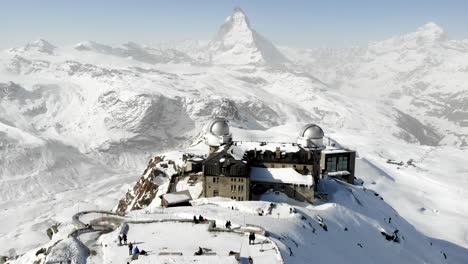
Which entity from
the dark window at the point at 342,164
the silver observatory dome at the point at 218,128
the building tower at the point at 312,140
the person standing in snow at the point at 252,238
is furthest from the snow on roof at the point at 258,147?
the person standing in snow at the point at 252,238

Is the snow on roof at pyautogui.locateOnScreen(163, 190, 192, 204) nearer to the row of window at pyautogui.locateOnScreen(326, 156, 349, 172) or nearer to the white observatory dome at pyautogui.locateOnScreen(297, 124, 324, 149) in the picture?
the white observatory dome at pyautogui.locateOnScreen(297, 124, 324, 149)

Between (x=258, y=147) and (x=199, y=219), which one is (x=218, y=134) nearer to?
(x=258, y=147)

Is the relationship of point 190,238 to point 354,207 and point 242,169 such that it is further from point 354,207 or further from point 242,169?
point 354,207

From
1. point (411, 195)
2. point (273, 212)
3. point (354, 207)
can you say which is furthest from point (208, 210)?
point (411, 195)

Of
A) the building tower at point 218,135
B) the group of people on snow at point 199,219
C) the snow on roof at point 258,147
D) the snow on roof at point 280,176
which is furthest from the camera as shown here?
the building tower at point 218,135

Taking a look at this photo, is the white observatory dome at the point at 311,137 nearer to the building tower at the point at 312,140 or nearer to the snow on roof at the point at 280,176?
the building tower at the point at 312,140
